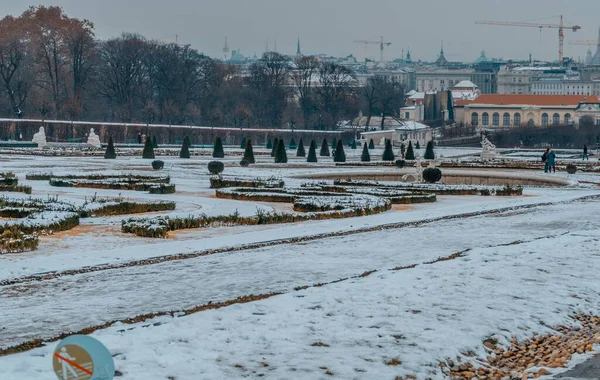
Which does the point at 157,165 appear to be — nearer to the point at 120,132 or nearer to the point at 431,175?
the point at 431,175

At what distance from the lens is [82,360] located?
7.43m

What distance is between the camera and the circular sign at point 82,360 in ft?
24.3

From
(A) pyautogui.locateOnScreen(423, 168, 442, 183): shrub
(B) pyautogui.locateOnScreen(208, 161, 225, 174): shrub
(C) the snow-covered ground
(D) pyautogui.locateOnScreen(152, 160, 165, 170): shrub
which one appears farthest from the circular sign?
(D) pyautogui.locateOnScreen(152, 160, 165, 170): shrub

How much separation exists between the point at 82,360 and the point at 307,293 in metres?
5.67

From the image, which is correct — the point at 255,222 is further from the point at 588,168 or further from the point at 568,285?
the point at 588,168

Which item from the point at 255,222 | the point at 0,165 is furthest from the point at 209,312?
the point at 0,165

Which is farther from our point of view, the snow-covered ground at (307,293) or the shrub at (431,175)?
the shrub at (431,175)

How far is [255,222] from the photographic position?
21516 mm

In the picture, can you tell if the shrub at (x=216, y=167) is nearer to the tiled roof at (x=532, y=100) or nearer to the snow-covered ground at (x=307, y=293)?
the snow-covered ground at (x=307, y=293)

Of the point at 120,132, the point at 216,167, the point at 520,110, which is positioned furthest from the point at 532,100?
the point at 216,167

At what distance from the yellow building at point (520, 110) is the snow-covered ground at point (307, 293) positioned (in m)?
128

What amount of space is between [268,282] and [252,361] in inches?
166

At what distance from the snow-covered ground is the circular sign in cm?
193

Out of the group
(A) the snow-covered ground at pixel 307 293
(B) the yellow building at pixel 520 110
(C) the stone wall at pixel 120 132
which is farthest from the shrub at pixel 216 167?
(B) the yellow building at pixel 520 110
